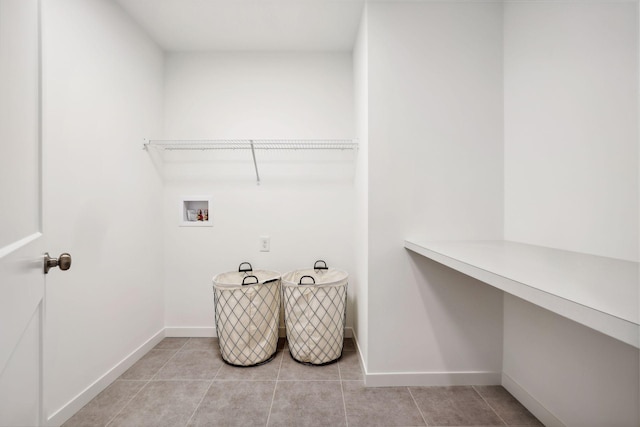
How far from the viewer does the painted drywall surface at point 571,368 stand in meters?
1.00

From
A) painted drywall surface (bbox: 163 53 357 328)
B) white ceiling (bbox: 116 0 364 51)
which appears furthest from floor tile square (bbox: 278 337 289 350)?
white ceiling (bbox: 116 0 364 51)

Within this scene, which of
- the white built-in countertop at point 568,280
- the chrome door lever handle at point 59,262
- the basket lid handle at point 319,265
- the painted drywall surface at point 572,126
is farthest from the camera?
the basket lid handle at point 319,265

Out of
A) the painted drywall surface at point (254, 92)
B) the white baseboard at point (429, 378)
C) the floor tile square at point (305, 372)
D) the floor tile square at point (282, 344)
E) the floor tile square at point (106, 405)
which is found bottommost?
the floor tile square at point (106, 405)

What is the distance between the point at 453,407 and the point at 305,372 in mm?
799

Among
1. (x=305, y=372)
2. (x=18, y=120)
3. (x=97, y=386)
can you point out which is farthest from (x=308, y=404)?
(x=18, y=120)

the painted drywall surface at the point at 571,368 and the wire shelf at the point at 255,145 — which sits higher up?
the wire shelf at the point at 255,145

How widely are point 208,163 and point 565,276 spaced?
214cm

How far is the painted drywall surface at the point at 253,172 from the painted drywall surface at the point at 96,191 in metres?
0.20

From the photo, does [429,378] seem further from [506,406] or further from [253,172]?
[253,172]

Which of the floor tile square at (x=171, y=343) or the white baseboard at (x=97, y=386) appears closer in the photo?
the white baseboard at (x=97, y=386)

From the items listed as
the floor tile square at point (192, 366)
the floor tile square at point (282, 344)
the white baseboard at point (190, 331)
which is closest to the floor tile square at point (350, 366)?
the floor tile square at point (282, 344)

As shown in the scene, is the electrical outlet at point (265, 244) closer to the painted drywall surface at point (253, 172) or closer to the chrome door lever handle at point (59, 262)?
the painted drywall surface at point (253, 172)

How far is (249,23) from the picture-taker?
1846 millimetres

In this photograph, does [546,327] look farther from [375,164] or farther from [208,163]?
[208,163]
